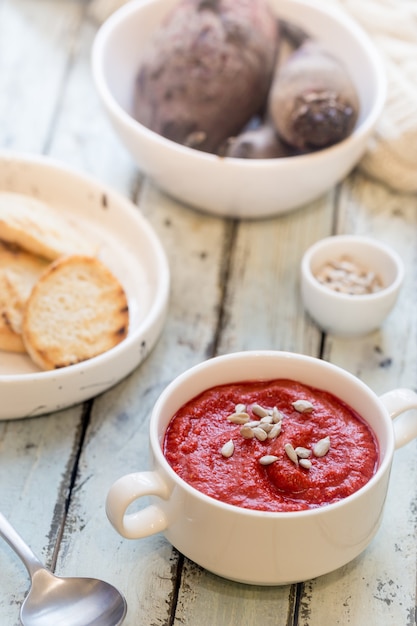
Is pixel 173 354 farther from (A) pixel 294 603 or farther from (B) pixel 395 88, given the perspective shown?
(B) pixel 395 88

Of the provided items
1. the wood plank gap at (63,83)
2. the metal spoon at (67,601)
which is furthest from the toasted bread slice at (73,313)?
the wood plank gap at (63,83)

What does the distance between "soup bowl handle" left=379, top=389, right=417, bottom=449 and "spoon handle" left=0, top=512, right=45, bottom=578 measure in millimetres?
597

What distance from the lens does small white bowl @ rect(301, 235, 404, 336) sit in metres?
1.74

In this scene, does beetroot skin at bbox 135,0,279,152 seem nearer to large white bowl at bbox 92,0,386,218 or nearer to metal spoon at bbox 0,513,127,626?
large white bowl at bbox 92,0,386,218

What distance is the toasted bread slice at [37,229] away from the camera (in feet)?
5.65

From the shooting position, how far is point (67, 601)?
1.27 metres

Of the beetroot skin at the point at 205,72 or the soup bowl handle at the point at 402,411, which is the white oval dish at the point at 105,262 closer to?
the beetroot skin at the point at 205,72

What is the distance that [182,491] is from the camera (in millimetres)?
1224

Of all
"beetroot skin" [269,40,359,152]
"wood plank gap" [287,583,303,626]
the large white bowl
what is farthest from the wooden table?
"beetroot skin" [269,40,359,152]

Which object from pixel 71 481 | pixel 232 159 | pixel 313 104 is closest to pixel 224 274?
pixel 232 159

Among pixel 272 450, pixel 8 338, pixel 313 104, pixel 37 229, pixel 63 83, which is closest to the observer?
pixel 272 450

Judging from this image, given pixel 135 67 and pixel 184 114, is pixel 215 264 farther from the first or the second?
pixel 135 67

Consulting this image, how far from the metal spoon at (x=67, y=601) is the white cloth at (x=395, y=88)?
4.23 feet

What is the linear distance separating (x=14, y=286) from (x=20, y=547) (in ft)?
1.80
